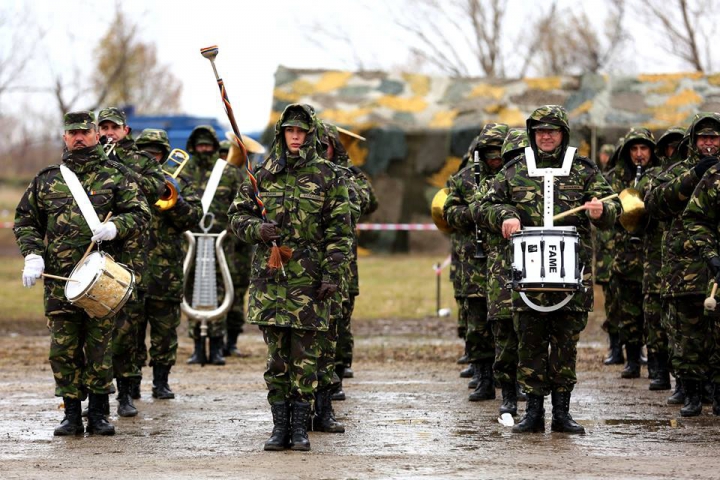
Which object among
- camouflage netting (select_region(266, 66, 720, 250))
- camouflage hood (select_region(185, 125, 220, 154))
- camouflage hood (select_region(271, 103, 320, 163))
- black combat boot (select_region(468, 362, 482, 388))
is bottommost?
black combat boot (select_region(468, 362, 482, 388))

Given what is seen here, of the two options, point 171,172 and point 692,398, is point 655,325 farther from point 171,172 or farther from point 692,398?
point 171,172

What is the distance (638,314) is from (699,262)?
126 inches

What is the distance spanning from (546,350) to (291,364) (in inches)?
75.9

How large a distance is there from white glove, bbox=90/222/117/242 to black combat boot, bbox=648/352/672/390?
18.5 feet

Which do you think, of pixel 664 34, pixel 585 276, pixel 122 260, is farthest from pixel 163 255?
pixel 664 34

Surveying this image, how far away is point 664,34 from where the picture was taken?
130 ft

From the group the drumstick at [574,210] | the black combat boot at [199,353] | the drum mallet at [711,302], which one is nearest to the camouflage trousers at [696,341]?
the drum mallet at [711,302]

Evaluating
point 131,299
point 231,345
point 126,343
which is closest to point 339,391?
point 126,343

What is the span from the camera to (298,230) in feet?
32.1

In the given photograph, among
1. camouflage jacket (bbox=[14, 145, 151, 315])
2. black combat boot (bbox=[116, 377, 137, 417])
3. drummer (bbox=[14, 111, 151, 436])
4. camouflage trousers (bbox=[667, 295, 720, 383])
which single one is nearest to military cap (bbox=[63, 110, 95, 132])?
drummer (bbox=[14, 111, 151, 436])

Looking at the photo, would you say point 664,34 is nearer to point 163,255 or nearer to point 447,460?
point 163,255

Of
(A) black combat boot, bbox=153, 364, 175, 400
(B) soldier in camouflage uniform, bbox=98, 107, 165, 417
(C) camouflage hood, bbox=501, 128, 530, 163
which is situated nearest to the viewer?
(C) camouflage hood, bbox=501, 128, 530, 163

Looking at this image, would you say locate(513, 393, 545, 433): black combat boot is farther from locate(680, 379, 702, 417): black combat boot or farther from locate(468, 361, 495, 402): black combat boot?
locate(468, 361, 495, 402): black combat boot

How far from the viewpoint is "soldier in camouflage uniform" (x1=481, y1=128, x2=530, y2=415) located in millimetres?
10906
